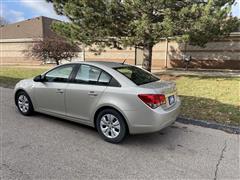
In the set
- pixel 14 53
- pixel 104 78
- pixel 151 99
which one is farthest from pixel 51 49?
pixel 14 53

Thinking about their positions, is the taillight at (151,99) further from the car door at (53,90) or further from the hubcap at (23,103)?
the hubcap at (23,103)

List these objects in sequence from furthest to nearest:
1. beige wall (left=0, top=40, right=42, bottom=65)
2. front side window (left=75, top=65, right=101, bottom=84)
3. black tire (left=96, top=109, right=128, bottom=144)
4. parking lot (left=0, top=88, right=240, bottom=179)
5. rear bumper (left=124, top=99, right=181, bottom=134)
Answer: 1. beige wall (left=0, top=40, right=42, bottom=65)
2. front side window (left=75, top=65, right=101, bottom=84)
3. black tire (left=96, top=109, right=128, bottom=144)
4. rear bumper (left=124, top=99, right=181, bottom=134)
5. parking lot (left=0, top=88, right=240, bottom=179)

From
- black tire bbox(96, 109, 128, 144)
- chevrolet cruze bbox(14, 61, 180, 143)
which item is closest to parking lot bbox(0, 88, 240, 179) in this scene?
black tire bbox(96, 109, 128, 144)

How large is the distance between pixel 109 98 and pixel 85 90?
595mm

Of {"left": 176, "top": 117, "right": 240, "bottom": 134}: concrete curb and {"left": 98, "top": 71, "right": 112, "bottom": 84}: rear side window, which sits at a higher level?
{"left": 98, "top": 71, "right": 112, "bottom": 84}: rear side window

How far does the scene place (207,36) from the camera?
8.64m

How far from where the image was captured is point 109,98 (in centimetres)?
410

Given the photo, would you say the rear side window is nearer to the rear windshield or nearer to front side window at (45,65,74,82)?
the rear windshield

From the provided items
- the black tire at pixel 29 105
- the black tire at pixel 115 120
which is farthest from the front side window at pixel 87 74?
the black tire at pixel 29 105

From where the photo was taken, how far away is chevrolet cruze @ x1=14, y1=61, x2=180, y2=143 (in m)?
3.87

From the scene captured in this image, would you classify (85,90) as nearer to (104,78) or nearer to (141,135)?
(104,78)

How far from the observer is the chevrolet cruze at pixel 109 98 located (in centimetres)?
387

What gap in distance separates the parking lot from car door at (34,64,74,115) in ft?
1.29

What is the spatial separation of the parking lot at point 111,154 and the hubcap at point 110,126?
0.19 meters
